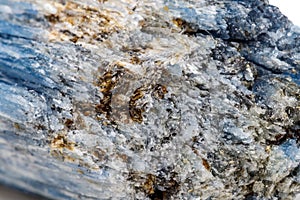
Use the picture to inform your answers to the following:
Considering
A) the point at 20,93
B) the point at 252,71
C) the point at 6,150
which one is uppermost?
the point at 252,71

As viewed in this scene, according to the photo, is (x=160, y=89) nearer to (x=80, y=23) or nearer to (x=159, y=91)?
(x=159, y=91)

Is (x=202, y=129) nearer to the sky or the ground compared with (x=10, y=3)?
nearer to the ground

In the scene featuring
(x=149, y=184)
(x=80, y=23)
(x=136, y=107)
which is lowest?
(x=149, y=184)

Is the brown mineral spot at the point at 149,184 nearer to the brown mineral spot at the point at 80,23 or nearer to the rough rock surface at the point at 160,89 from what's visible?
the rough rock surface at the point at 160,89

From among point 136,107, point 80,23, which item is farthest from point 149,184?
point 80,23

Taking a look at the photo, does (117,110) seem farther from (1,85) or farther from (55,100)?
(1,85)

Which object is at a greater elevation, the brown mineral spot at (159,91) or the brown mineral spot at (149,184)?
the brown mineral spot at (159,91)

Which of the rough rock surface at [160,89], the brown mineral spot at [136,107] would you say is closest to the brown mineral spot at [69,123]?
the rough rock surface at [160,89]

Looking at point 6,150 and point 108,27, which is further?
point 6,150

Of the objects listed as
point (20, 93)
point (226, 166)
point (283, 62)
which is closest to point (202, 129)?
point (226, 166)
